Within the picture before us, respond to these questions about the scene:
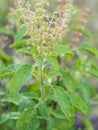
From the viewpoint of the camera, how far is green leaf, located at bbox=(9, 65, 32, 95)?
194 cm

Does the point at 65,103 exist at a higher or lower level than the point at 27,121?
higher

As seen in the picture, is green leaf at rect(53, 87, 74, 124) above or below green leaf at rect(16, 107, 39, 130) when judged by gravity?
above

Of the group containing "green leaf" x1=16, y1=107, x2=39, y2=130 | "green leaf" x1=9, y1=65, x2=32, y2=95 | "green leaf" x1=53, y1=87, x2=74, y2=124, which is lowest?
"green leaf" x1=16, y1=107, x2=39, y2=130

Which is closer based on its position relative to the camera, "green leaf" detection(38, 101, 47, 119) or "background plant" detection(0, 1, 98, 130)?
"background plant" detection(0, 1, 98, 130)

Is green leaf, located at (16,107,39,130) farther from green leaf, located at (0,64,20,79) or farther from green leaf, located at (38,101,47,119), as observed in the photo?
green leaf, located at (0,64,20,79)

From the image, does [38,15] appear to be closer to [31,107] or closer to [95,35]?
[31,107]

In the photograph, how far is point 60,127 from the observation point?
267cm

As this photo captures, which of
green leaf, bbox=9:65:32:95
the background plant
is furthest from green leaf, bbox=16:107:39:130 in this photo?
green leaf, bbox=9:65:32:95

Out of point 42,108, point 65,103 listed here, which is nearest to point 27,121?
point 42,108

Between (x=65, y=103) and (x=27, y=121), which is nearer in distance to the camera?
(x=65, y=103)

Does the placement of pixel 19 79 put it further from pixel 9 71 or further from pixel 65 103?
pixel 65 103

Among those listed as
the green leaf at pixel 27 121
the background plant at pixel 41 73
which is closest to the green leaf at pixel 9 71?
the background plant at pixel 41 73

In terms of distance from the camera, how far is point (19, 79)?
1.95 m

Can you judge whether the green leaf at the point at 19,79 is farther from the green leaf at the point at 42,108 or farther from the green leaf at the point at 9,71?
the green leaf at the point at 42,108
